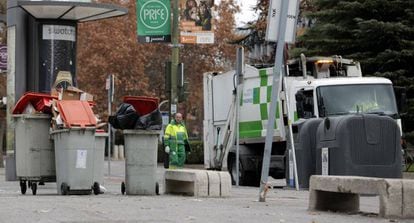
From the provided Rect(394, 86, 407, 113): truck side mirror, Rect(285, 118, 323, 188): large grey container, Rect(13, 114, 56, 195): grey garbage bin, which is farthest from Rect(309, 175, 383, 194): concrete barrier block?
Rect(394, 86, 407, 113): truck side mirror

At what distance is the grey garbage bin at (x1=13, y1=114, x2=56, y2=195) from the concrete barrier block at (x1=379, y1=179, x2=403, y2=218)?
21.7 ft

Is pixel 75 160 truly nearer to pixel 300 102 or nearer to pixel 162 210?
pixel 162 210

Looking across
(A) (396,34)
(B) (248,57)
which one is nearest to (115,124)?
(A) (396,34)

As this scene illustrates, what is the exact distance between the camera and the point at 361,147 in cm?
1502

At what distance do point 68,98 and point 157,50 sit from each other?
34.2 meters

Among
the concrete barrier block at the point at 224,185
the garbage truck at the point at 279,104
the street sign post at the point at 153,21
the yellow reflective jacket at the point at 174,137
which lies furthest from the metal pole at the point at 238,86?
the concrete barrier block at the point at 224,185

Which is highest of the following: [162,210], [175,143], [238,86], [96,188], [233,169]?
[238,86]

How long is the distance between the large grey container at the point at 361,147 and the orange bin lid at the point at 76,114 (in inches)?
159

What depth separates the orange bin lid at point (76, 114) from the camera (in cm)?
1436

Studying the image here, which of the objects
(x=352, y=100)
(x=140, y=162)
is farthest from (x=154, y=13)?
(x=140, y=162)

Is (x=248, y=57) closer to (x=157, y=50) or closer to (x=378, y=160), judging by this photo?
(x=157, y=50)

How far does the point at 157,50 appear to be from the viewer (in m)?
49.7

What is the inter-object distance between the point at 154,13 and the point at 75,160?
11456 millimetres

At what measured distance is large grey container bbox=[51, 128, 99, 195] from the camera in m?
14.1
